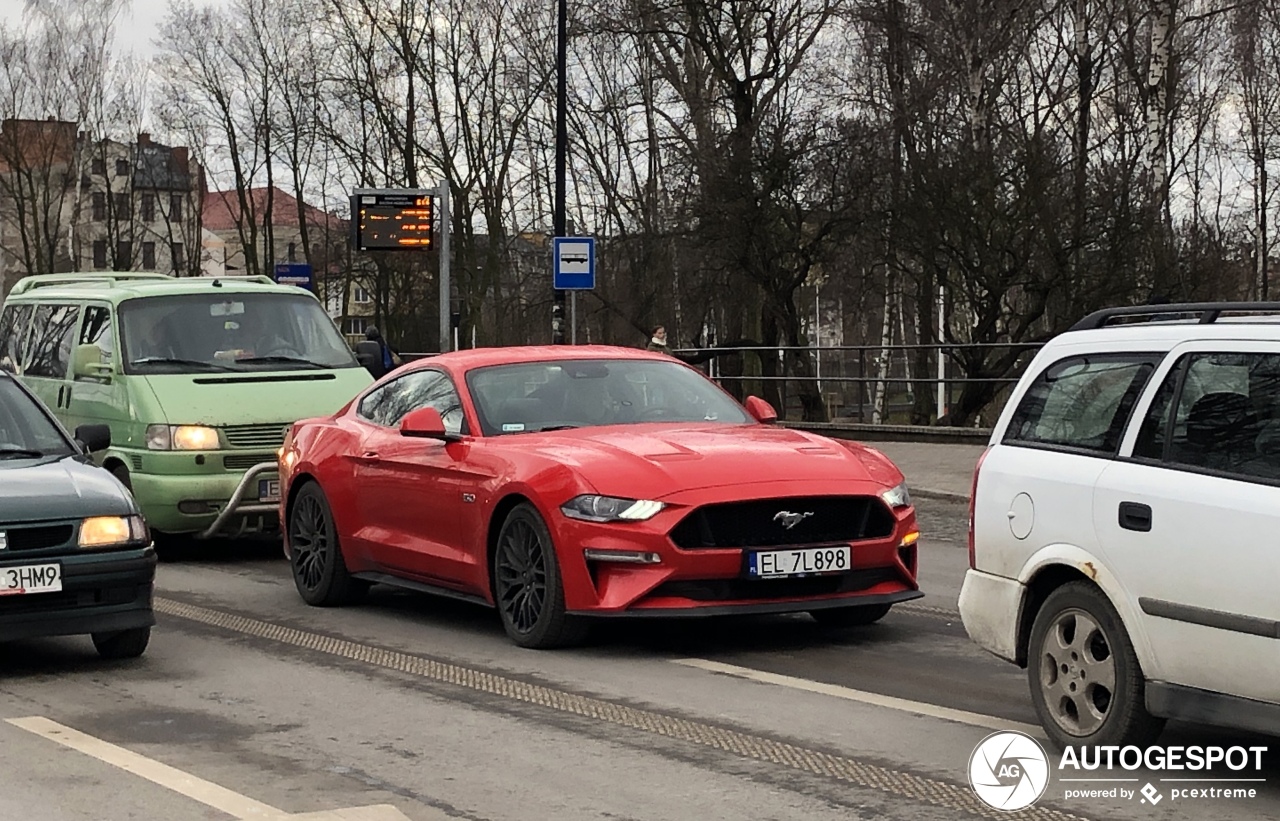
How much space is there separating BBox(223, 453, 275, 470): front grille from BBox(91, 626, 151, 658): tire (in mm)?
4696

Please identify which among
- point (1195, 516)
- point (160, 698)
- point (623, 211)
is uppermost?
point (623, 211)

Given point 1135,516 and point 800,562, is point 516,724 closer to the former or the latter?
point 800,562

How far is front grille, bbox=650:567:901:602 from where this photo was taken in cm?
905

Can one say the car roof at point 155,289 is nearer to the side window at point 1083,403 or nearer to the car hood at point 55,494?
the car hood at point 55,494

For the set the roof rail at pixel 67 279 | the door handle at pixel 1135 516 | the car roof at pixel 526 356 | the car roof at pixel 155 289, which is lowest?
the door handle at pixel 1135 516

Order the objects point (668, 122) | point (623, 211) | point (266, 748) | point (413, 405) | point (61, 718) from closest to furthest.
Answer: point (266, 748) < point (61, 718) < point (413, 405) < point (668, 122) < point (623, 211)

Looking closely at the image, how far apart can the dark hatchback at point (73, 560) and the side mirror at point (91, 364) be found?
527cm

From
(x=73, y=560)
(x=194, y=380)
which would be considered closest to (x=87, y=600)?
(x=73, y=560)

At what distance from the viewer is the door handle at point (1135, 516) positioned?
6.44 m

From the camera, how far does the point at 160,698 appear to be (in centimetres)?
841

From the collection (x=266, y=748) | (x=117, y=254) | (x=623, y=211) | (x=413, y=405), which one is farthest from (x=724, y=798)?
(x=117, y=254)

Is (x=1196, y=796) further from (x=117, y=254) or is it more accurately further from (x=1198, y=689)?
(x=117, y=254)

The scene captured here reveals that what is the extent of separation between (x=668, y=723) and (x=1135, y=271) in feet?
81.6

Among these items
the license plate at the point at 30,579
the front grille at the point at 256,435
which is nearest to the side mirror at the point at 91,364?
the front grille at the point at 256,435
